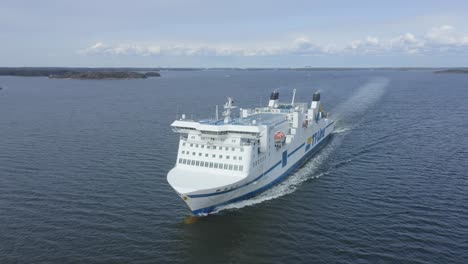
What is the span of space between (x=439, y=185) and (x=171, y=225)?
108 ft

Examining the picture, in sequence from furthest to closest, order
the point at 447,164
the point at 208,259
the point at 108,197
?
the point at 447,164 < the point at 108,197 < the point at 208,259

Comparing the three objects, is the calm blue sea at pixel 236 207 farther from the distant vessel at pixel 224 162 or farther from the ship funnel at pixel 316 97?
the ship funnel at pixel 316 97

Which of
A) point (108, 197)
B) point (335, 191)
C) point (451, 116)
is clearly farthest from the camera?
point (451, 116)

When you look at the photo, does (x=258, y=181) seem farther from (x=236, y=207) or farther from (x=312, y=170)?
(x=312, y=170)

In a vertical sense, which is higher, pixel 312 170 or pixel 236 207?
pixel 312 170

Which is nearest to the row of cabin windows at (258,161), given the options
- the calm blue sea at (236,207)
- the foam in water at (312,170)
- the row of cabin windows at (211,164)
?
the row of cabin windows at (211,164)

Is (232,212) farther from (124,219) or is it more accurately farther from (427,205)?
(427,205)

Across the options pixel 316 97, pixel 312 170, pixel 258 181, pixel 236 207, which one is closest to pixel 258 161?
pixel 258 181

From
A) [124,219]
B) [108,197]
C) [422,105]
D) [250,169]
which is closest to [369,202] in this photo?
[250,169]

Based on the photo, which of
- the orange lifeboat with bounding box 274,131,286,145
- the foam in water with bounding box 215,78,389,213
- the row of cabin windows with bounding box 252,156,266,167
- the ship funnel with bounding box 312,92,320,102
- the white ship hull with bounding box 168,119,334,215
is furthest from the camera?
the ship funnel with bounding box 312,92,320,102

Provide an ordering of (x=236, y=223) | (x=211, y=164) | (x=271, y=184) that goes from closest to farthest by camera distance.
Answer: (x=236, y=223)
(x=211, y=164)
(x=271, y=184)

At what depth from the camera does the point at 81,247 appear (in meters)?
29.7

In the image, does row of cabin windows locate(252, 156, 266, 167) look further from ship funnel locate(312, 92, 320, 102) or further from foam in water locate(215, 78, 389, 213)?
ship funnel locate(312, 92, 320, 102)

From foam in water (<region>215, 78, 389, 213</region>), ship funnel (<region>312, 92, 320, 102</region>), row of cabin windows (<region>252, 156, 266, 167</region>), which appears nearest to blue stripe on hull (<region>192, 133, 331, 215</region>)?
foam in water (<region>215, 78, 389, 213</region>)
